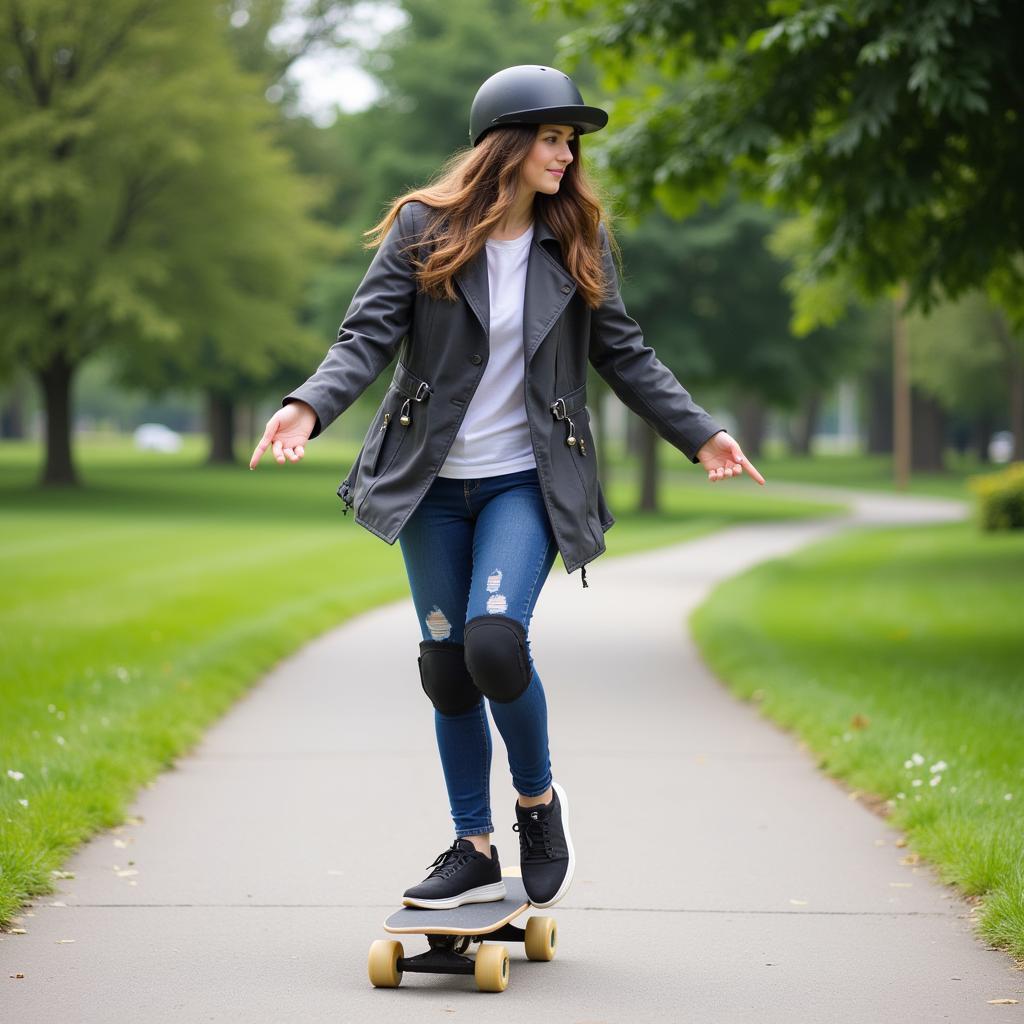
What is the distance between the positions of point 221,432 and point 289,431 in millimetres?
48068

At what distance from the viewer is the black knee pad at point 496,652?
3.60 metres

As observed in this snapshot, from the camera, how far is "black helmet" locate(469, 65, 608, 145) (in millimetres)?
3736

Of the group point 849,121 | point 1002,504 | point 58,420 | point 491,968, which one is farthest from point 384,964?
point 58,420

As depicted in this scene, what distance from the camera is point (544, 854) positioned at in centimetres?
388

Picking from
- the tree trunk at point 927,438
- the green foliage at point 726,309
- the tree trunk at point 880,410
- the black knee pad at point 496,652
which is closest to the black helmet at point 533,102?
the black knee pad at point 496,652

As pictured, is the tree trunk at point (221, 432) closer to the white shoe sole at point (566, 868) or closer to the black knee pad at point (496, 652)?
the white shoe sole at point (566, 868)

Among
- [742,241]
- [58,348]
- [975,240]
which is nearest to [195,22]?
[58,348]

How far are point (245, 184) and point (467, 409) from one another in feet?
101

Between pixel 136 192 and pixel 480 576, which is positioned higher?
pixel 136 192

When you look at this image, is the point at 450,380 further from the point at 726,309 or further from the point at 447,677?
the point at 726,309

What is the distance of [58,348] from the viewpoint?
32312mm

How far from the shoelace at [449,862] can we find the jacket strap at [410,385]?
111cm

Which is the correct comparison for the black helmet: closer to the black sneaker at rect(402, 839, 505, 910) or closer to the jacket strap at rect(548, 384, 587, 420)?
the jacket strap at rect(548, 384, 587, 420)

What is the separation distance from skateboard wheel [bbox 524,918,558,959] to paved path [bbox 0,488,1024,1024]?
0.11ft
